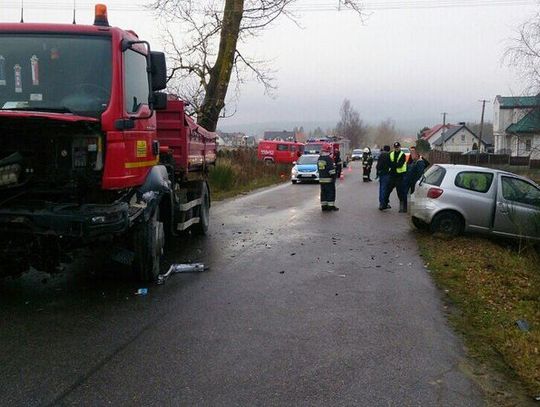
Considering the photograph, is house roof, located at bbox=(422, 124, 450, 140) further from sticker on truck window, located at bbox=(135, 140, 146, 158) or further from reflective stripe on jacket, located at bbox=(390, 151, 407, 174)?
sticker on truck window, located at bbox=(135, 140, 146, 158)

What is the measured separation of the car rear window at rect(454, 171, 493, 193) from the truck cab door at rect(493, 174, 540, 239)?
0.71 feet

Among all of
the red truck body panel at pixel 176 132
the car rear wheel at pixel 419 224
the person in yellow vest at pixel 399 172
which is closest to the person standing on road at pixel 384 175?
the person in yellow vest at pixel 399 172

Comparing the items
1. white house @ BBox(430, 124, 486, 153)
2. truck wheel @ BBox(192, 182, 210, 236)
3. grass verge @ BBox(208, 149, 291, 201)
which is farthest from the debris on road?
white house @ BBox(430, 124, 486, 153)

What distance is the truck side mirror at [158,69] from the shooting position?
21.4 feet

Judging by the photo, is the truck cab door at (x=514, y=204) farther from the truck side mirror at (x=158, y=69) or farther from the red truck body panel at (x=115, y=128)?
the truck side mirror at (x=158, y=69)

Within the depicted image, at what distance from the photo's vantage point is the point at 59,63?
5828mm

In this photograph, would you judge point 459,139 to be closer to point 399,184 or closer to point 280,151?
point 280,151

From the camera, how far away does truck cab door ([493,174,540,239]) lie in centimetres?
1023

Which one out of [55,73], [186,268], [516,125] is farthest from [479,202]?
[516,125]

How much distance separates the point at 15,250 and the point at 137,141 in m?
1.71

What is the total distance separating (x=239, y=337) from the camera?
5.10 meters

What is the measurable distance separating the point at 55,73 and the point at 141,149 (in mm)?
1213

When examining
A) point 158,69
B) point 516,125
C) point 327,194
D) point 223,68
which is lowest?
point 327,194

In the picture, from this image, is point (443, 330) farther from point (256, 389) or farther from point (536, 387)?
point (256, 389)
